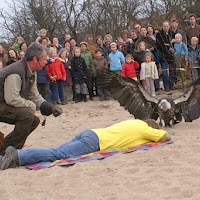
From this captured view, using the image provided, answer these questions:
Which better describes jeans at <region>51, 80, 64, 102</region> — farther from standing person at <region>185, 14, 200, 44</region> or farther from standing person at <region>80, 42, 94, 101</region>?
standing person at <region>185, 14, 200, 44</region>

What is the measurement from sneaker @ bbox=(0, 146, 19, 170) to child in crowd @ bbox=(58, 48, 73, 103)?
6556 millimetres

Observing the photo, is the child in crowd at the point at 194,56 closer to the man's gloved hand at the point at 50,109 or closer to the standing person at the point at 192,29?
the standing person at the point at 192,29

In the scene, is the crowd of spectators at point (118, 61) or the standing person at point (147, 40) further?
the standing person at point (147, 40)

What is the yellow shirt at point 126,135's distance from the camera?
539 centimetres

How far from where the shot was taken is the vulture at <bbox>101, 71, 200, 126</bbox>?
723cm

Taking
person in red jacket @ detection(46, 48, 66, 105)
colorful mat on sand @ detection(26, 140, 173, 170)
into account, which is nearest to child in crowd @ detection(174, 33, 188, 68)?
person in red jacket @ detection(46, 48, 66, 105)

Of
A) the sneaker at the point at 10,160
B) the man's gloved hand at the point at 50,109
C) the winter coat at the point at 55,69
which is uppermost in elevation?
the winter coat at the point at 55,69

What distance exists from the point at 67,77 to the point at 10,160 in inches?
265

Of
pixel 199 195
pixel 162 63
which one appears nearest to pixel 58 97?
pixel 162 63

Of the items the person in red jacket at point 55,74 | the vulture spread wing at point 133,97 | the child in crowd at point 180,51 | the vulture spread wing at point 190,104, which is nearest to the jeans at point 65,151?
the vulture spread wing at point 133,97

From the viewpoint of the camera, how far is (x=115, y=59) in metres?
11.7

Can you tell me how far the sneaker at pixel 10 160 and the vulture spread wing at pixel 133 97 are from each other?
2865 millimetres

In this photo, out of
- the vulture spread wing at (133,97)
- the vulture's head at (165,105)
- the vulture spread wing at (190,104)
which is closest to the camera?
the vulture's head at (165,105)

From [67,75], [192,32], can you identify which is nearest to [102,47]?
[67,75]
